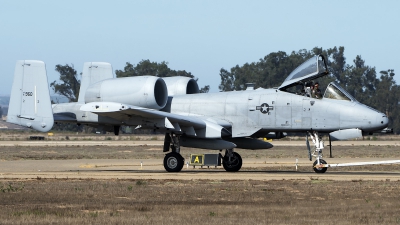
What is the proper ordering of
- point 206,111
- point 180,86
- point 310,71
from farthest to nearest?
point 180,86 → point 206,111 → point 310,71

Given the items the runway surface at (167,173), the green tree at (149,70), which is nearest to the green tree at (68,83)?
the green tree at (149,70)

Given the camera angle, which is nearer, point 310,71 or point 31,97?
point 310,71

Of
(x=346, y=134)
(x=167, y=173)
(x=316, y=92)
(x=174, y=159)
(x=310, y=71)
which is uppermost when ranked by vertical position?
(x=310, y=71)

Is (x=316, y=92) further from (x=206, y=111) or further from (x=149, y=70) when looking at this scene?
(x=149, y=70)

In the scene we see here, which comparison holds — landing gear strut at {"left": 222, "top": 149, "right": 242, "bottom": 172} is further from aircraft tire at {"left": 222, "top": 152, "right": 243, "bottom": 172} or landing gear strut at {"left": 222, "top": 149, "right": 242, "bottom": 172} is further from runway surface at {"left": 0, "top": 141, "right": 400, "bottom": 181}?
runway surface at {"left": 0, "top": 141, "right": 400, "bottom": 181}

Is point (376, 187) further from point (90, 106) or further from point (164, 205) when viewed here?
point (90, 106)

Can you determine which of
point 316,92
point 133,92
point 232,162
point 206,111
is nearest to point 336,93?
point 316,92

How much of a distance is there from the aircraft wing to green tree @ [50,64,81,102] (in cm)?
10265

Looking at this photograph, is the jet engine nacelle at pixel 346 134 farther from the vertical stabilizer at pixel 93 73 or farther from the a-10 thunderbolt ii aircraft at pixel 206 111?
the vertical stabilizer at pixel 93 73

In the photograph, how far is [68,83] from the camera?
131250mm

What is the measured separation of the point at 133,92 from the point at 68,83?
353 feet

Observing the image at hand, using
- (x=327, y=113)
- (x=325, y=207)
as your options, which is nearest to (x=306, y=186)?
(x=325, y=207)

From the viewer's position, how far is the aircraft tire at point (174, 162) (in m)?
25.9

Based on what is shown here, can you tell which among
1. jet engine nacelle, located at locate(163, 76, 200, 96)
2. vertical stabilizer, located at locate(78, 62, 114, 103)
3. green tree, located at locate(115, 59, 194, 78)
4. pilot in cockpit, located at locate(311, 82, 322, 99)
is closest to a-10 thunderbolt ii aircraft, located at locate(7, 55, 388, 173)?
pilot in cockpit, located at locate(311, 82, 322, 99)
